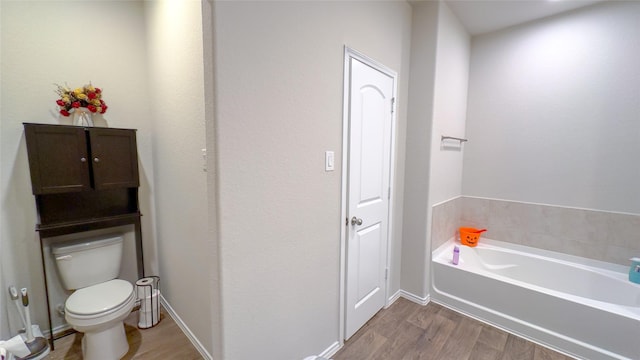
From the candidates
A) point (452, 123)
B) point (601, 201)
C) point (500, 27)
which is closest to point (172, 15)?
point (452, 123)

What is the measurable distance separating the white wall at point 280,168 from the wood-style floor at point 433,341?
338 mm

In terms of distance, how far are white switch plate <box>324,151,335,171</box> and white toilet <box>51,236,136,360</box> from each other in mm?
1615

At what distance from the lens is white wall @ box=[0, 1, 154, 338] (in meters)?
1.62

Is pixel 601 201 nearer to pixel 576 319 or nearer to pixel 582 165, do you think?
pixel 582 165

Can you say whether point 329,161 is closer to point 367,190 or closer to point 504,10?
point 367,190

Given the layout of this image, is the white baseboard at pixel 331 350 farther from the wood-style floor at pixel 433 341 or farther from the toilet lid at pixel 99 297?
the toilet lid at pixel 99 297

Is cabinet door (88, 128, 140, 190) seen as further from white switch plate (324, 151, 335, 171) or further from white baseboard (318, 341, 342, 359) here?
white baseboard (318, 341, 342, 359)

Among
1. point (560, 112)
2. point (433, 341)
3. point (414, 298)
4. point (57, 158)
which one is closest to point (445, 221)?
point (414, 298)

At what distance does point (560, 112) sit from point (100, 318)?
3.99 m

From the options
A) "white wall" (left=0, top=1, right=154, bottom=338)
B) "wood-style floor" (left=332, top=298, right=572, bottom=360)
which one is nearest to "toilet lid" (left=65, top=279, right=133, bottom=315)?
"white wall" (left=0, top=1, right=154, bottom=338)

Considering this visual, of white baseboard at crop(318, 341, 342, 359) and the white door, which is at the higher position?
the white door

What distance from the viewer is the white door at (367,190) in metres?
1.70

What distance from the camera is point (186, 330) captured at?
6.15ft

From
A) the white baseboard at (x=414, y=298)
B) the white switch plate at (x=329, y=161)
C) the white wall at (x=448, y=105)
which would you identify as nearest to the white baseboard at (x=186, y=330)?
the white switch plate at (x=329, y=161)
